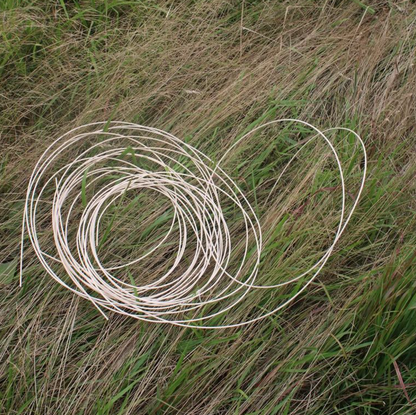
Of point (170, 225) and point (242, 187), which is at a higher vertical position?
point (242, 187)

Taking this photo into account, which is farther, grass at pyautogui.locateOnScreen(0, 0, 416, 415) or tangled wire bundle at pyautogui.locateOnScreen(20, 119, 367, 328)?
tangled wire bundle at pyautogui.locateOnScreen(20, 119, 367, 328)

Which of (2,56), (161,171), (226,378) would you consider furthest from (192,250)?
(2,56)

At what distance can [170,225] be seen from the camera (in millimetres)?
2582

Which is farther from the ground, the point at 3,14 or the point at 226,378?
the point at 3,14

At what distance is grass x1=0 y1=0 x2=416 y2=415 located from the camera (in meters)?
2.16

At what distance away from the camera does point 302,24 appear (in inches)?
122

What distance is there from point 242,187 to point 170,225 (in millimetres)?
360

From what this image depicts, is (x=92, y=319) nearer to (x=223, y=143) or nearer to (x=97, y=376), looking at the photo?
(x=97, y=376)

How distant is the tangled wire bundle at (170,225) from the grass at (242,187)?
5 centimetres

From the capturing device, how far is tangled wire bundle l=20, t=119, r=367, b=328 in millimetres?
2355

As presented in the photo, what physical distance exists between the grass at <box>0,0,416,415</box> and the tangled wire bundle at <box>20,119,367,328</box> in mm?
51

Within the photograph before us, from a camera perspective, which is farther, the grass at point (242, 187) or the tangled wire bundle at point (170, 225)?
the tangled wire bundle at point (170, 225)

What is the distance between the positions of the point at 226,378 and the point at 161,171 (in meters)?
0.96

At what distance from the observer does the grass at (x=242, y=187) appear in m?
2.16
